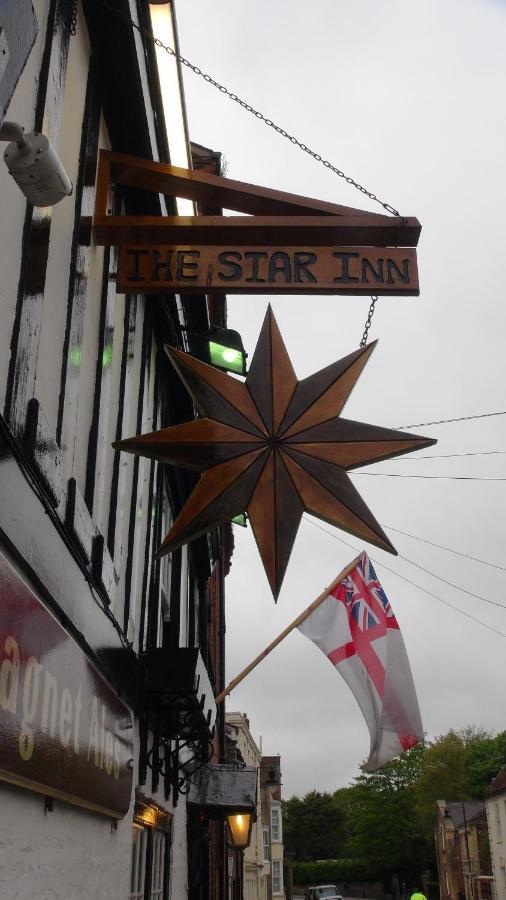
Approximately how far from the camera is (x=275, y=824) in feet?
191

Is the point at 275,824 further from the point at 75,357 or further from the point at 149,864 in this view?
the point at 75,357

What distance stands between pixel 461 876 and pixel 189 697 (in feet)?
179

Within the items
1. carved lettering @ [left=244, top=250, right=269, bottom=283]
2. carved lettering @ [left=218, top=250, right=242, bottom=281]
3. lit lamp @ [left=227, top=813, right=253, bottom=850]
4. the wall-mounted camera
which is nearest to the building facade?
the wall-mounted camera

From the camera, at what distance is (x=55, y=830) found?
3725 mm

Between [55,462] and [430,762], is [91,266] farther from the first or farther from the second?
[430,762]

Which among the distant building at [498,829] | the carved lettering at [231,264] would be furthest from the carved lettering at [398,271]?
the distant building at [498,829]

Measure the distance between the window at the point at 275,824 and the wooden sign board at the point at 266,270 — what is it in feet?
196

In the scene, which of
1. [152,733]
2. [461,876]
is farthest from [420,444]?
[461,876]

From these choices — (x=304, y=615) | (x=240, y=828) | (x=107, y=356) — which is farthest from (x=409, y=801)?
(x=107, y=356)

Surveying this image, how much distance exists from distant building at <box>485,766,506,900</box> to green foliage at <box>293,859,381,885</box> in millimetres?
33646

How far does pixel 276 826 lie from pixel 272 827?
1.09 ft

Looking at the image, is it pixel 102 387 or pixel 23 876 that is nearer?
pixel 23 876

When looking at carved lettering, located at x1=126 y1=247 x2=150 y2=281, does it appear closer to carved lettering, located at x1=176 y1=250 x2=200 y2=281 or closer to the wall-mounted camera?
carved lettering, located at x1=176 y1=250 x2=200 y2=281

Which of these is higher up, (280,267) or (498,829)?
(280,267)
